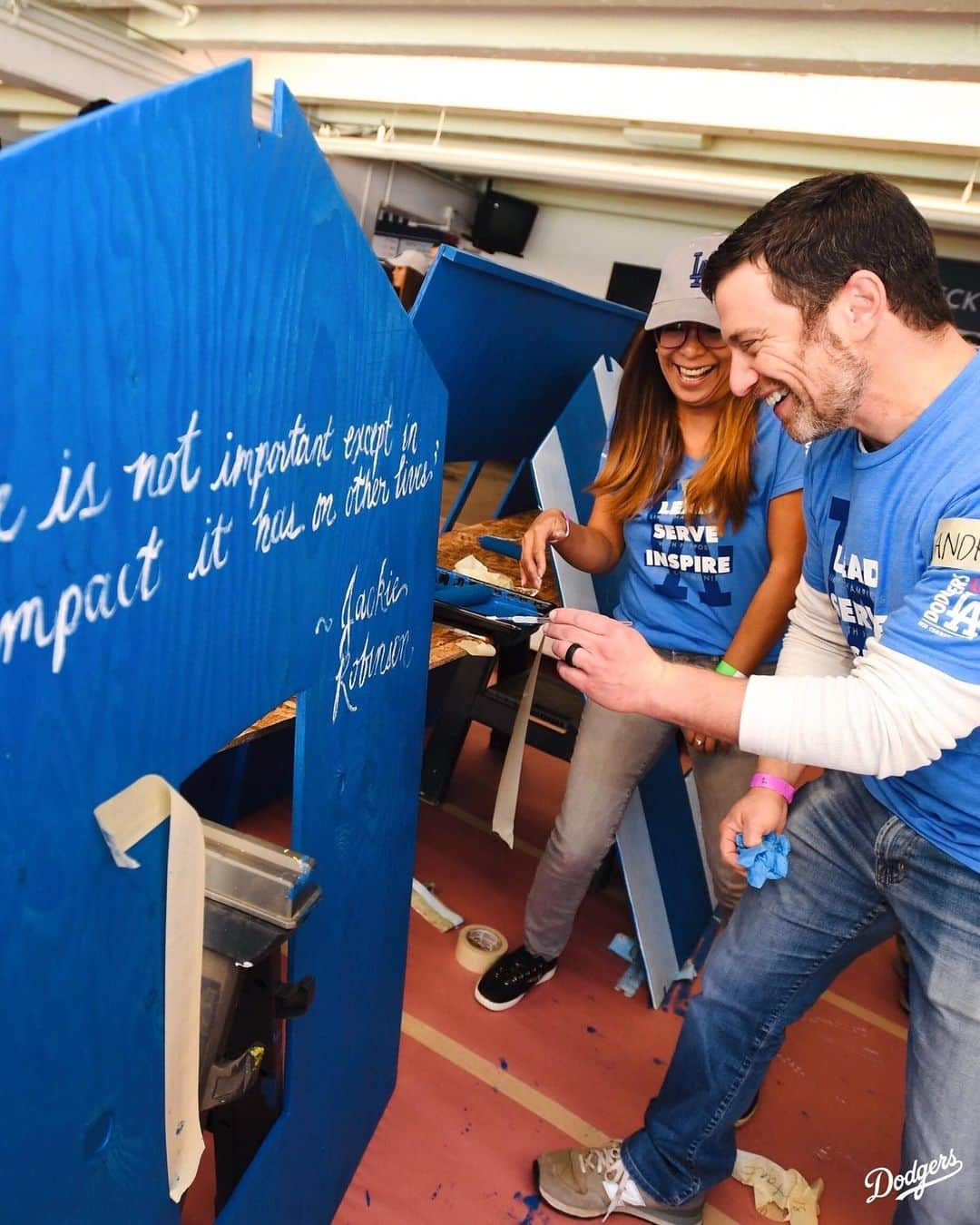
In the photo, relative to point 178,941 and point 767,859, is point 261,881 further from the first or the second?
point 767,859

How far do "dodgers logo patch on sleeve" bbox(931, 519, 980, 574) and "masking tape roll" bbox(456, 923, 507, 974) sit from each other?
160cm

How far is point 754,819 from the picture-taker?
1.48 m

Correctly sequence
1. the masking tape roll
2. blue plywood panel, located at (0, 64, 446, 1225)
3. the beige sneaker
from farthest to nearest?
1. the masking tape roll
2. the beige sneaker
3. blue plywood panel, located at (0, 64, 446, 1225)

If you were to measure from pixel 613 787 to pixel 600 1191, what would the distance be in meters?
0.79

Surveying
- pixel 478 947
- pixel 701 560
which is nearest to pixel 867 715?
pixel 701 560

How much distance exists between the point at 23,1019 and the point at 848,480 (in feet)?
4.04

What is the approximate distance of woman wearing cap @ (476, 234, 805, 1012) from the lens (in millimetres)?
1827

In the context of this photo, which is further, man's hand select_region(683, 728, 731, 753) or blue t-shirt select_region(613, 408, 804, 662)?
man's hand select_region(683, 728, 731, 753)

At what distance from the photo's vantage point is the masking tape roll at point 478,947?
2.23m

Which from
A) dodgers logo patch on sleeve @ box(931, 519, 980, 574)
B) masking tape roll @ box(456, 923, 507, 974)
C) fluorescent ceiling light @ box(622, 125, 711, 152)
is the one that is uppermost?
fluorescent ceiling light @ box(622, 125, 711, 152)

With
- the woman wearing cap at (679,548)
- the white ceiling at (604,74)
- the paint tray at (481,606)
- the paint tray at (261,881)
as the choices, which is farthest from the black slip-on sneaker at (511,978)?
the white ceiling at (604,74)

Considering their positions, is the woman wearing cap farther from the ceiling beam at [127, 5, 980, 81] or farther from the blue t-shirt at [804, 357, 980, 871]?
the ceiling beam at [127, 5, 980, 81]
